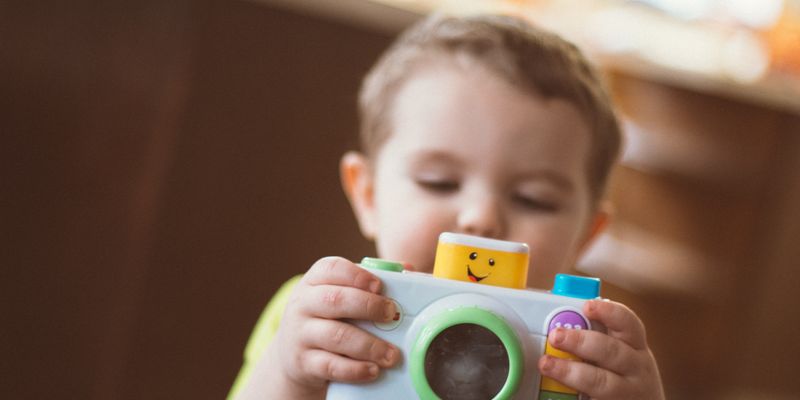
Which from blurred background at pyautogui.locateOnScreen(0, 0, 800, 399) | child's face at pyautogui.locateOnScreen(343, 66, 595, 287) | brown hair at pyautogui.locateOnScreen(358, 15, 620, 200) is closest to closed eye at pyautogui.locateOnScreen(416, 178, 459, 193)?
child's face at pyautogui.locateOnScreen(343, 66, 595, 287)

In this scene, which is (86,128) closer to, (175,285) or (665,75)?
(175,285)

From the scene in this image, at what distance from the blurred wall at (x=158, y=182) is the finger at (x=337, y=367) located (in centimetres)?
84

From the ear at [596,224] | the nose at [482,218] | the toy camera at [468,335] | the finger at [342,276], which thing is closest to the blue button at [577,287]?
the toy camera at [468,335]

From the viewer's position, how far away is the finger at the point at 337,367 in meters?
0.47

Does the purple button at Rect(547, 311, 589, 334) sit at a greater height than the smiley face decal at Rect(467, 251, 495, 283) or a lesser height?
lesser

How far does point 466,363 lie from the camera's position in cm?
47

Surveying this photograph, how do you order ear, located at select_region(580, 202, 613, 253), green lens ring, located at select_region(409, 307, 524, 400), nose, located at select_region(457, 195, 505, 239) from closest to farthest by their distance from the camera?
1. green lens ring, located at select_region(409, 307, 524, 400)
2. nose, located at select_region(457, 195, 505, 239)
3. ear, located at select_region(580, 202, 613, 253)

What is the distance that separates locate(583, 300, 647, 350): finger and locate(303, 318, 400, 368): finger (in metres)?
0.11

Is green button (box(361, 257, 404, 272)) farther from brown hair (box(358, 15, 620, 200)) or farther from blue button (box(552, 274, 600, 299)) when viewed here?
brown hair (box(358, 15, 620, 200))

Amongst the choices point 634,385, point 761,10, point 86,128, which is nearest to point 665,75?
point 761,10

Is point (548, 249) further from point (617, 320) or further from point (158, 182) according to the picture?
point (158, 182)

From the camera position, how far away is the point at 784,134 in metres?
2.05

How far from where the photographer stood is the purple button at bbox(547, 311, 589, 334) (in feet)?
1.57

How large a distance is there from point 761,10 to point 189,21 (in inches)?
62.2
